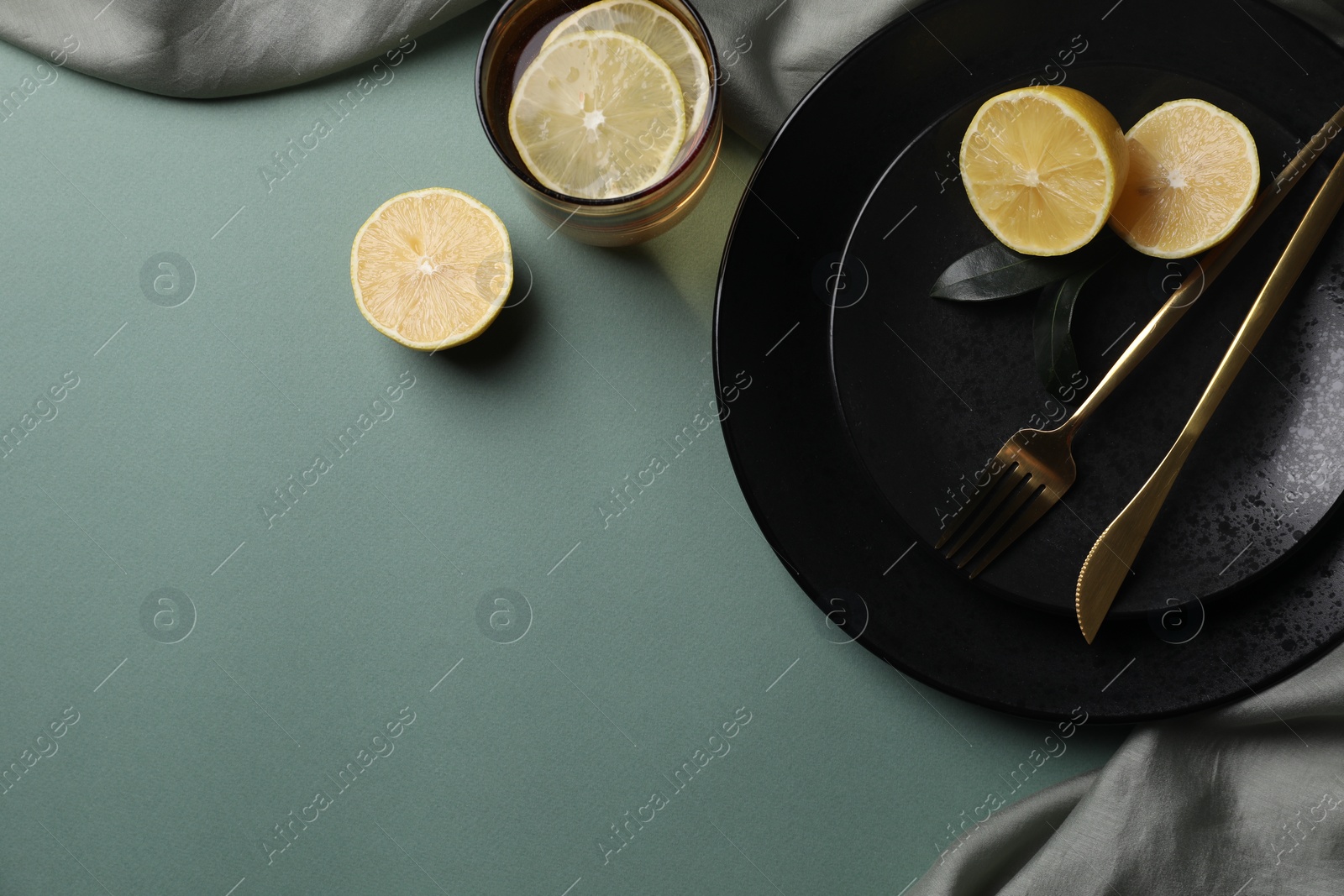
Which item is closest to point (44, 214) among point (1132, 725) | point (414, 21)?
point (414, 21)

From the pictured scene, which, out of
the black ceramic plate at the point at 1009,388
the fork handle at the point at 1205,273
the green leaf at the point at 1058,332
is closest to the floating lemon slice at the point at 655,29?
the black ceramic plate at the point at 1009,388

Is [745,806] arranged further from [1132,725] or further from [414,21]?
[414,21]

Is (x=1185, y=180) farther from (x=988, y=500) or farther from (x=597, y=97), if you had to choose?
(x=597, y=97)

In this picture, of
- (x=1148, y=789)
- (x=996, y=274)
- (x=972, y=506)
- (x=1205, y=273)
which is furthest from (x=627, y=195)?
(x=1148, y=789)

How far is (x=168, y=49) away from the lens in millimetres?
1298

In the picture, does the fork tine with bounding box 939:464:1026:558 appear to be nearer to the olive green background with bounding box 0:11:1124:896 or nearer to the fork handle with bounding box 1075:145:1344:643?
the fork handle with bounding box 1075:145:1344:643

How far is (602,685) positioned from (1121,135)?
0.96 m

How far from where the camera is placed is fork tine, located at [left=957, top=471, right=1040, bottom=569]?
3.64 feet

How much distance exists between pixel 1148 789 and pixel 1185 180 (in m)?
0.75

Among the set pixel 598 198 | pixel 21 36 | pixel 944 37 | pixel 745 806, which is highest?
pixel 21 36

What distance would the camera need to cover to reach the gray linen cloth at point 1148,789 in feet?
3.75

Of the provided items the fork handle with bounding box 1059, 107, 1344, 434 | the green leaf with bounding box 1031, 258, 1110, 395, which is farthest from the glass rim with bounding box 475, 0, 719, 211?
the fork handle with bounding box 1059, 107, 1344, 434

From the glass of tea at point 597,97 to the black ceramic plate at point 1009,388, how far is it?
12 cm

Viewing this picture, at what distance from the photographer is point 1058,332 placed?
3.61 ft
